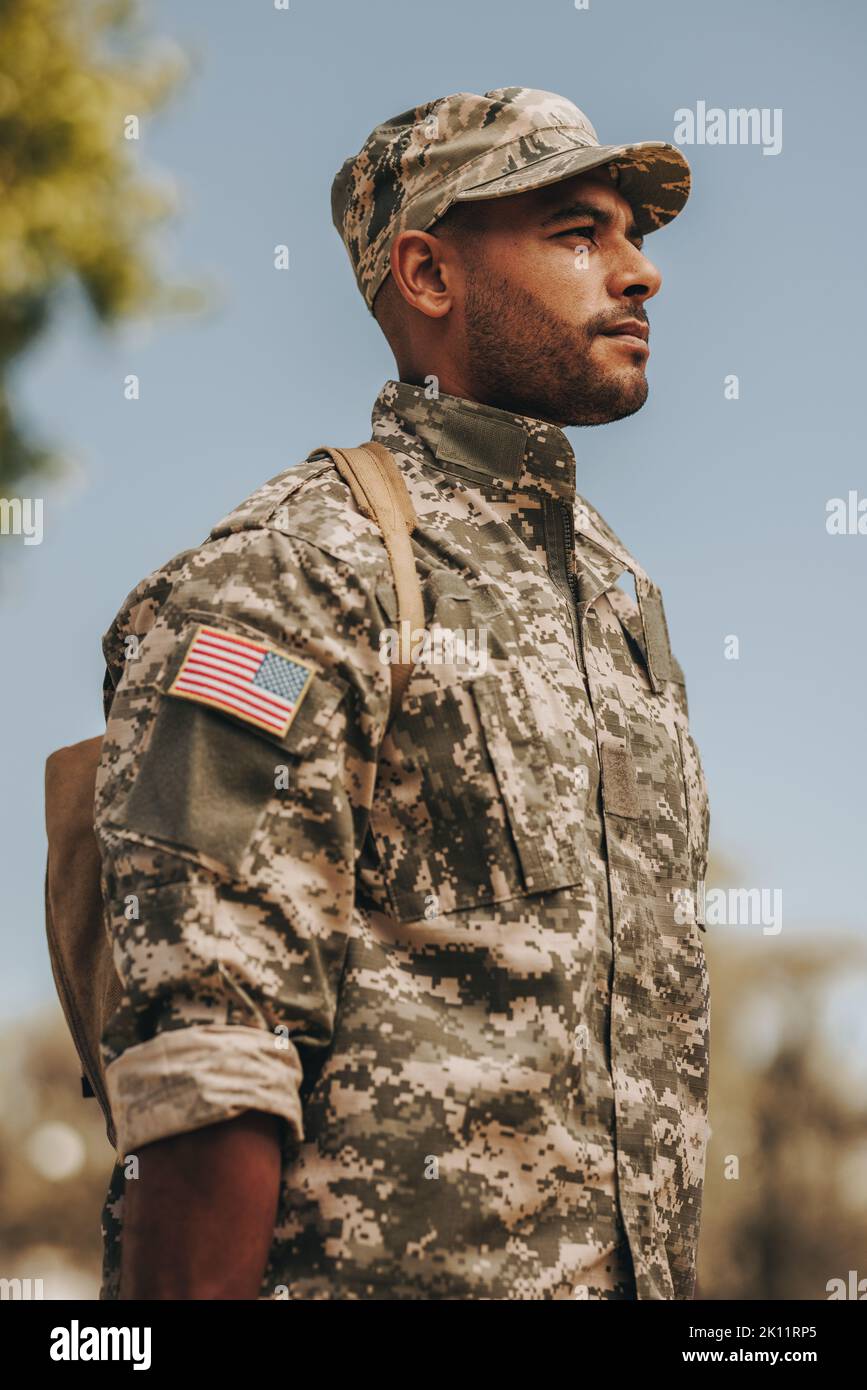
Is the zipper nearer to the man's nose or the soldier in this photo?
the soldier

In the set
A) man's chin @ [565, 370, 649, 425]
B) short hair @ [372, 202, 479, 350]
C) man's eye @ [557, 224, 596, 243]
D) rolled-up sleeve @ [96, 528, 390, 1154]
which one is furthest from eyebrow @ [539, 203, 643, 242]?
rolled-up sleeve @ [96, 528, 390, 1154]

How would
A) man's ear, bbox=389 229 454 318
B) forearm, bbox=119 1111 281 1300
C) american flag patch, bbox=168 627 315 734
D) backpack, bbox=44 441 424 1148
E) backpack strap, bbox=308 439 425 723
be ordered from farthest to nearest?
man's ear, bbox=389 229 454 318
backpack, bbox=44 441 424 1148
backpack strap, bbox=308 439 425 723
american flag patch, bbox=168 627 315 734
forearm, bbox=119 1111 281 1300

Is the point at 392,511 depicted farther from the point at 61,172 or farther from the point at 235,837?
the point at 61,172

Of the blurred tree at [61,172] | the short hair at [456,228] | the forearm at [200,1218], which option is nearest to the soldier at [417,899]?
the forearm at [200,1218]

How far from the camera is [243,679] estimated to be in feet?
7.57

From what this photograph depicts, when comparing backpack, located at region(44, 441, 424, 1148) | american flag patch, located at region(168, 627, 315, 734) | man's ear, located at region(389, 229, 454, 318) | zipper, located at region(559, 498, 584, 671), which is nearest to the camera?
american flag patch, located at region(168, 627, 315, 734)

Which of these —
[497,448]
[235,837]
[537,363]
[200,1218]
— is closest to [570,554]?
[497,448]

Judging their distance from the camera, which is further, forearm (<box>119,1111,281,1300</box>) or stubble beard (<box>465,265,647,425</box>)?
stubble beard (<box>465,265,647,425</box>)

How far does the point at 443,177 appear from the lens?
3074 millimetres

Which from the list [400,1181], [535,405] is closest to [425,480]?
[535,405]

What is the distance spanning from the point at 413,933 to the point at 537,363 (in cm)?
113

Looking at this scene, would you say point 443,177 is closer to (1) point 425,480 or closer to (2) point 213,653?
(1) point 425,480

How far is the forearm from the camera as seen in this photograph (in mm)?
2111

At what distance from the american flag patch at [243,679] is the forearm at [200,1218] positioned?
1.80 ft
